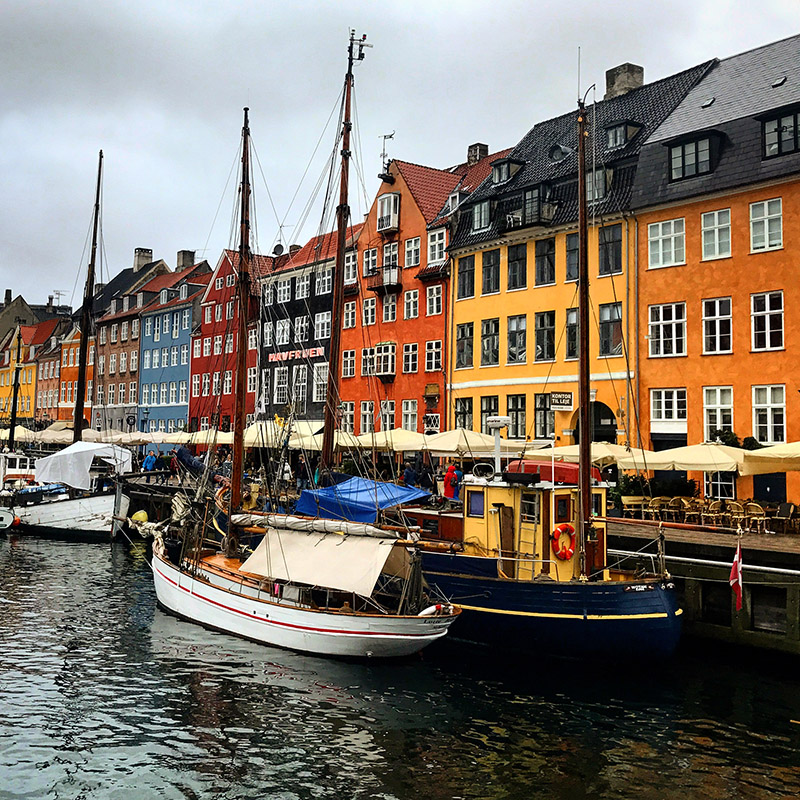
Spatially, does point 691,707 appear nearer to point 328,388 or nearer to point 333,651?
point 333,651

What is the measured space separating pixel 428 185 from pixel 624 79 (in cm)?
1173

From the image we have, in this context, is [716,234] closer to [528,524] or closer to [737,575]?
[528,524]

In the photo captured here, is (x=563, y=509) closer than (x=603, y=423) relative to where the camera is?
Yes

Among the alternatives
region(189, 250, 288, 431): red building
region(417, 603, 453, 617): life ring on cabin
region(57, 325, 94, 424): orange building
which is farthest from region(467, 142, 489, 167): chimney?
region(57, 325, 94, 424): orange building

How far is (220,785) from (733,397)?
2490 cm

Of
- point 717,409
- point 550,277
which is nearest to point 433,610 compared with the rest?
point 717,409

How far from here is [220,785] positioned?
12359mm

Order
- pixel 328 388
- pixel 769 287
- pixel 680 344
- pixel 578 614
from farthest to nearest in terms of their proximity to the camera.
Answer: pixel 680 344
pixel 769 287
pixel 328 388
pixel 578 614

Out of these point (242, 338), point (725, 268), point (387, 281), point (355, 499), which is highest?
point (387, 281)

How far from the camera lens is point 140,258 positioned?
90.6m

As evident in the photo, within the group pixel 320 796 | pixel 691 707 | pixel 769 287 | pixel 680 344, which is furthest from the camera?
pixel 680 344

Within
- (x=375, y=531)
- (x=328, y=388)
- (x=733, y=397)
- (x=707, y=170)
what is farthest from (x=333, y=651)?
(x=707, y=170)

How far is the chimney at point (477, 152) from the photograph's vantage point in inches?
2019

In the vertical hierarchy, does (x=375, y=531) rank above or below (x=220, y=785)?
above
